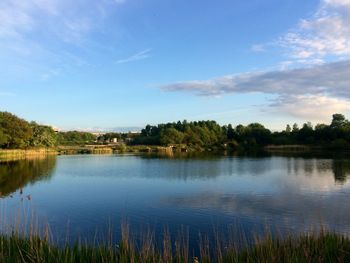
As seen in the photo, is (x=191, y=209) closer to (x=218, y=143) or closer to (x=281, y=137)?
(x=281, y=137)

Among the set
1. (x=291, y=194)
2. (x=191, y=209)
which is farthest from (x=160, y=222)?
(x=291, y=194)

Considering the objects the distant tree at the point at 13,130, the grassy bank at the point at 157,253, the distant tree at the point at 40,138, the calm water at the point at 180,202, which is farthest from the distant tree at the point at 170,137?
the grassy bank at the point at 157,253

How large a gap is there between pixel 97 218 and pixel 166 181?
18693 millimetres

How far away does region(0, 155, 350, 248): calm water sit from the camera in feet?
63.7

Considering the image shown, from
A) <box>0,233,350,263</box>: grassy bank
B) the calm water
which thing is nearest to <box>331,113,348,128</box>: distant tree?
the calm water

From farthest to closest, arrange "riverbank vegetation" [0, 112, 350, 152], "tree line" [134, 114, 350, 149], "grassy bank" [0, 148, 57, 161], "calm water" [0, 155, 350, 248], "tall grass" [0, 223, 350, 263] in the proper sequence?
"tree line" [134, 114, 350, 149] < "riverbank vegetation" [0, 112, 350, 152] < "grassy bank" [0, 148, 57, 161] < "calm water" [0, 155, 350, 248] < "tall grass" [0, 223, 350, 263]

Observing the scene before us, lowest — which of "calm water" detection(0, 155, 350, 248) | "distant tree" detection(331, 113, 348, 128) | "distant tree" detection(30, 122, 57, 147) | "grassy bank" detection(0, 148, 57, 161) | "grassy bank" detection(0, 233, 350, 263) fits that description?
"calm water" detection(0, 155, 350, 248)

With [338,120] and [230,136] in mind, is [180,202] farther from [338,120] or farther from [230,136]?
[230,136]

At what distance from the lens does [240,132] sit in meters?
160

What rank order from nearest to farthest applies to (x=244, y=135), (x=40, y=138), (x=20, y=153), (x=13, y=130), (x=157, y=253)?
(x=157, y=253)
(x=13, y=130)
(x=20, y=153)
(x=40, y=138)
(x=244, y=135)

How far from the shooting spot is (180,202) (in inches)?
1041

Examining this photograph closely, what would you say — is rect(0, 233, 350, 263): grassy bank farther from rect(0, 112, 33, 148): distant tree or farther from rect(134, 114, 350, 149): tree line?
rect(134, 114, 350, 149): tree line

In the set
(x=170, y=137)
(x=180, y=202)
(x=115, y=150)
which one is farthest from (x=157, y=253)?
(x=170, y=137)

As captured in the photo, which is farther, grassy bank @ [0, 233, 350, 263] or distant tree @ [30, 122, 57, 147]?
distant tree @ [30, 122, 57, 147]
